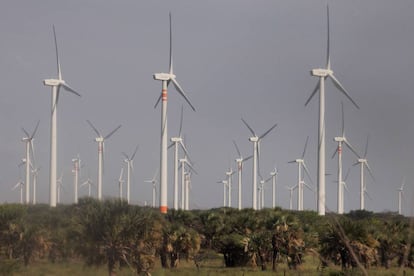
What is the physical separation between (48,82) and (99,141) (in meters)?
19.4

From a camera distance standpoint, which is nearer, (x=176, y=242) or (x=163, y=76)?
(x=176, y=242)

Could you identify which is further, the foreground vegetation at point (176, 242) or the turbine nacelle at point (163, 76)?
the turbine nacelle at point (163, 76)

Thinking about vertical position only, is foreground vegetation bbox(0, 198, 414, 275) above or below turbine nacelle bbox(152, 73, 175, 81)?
below

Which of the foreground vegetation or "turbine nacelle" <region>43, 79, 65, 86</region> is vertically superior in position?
"turbine nacelle" <region>43, 79, 65, 86</region>

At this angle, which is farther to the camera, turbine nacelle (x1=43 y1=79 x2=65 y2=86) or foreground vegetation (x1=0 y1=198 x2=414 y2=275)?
turbine nacelle (x1=43 y1=79 x2=65 y2=86)

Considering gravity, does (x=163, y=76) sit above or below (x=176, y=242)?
above

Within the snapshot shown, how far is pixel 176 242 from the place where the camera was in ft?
179

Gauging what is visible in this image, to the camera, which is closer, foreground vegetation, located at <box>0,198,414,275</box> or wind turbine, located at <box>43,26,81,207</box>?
foreground vegetation, located at <box>0,198,414,275</box>

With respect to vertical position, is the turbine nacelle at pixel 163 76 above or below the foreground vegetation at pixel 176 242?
above

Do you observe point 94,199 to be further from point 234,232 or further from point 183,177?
point 183,177

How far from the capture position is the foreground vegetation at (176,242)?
40500 mm

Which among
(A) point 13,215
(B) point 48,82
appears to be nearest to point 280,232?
(A) point 13,215

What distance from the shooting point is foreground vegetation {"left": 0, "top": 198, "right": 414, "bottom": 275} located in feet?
133

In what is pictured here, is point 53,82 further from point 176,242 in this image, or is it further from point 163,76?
point 176,242
